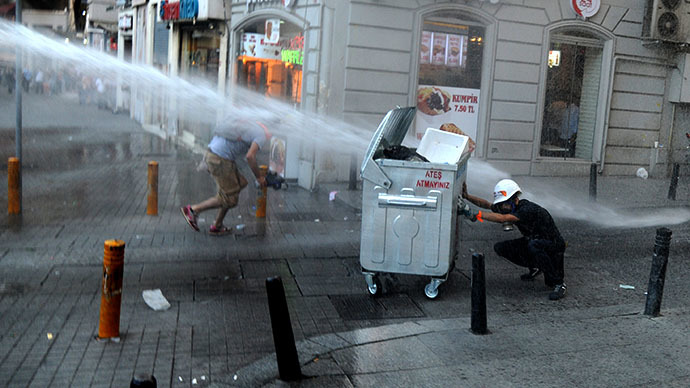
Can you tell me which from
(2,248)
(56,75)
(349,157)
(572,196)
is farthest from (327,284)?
(56,75)

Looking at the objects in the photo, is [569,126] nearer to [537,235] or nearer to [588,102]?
[588,102]

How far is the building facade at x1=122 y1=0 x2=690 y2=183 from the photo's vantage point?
543 inches

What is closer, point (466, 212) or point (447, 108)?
point (466, 212)

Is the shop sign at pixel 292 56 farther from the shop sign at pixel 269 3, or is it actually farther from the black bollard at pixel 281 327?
the black bollard at pixel 281 327

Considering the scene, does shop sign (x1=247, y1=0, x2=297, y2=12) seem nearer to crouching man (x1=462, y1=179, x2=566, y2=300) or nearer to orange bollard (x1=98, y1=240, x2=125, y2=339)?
crouching man (x1=462, y1=179, x2=566, y2=300)

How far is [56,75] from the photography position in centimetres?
5066

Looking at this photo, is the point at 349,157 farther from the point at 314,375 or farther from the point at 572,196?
the point at 314,375

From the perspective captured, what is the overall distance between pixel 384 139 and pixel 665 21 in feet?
38.3

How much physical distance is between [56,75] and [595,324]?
5048cm

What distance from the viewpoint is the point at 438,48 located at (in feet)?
48.0

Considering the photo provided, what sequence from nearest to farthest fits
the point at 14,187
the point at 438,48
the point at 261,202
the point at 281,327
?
the point at 281,327
the point at 14,187
the point at 261,202
the point at 438,48

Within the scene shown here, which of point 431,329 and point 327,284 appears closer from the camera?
point 431,329

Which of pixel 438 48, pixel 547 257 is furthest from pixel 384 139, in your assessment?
pixel 438 48

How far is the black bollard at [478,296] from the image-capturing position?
5.77 m
